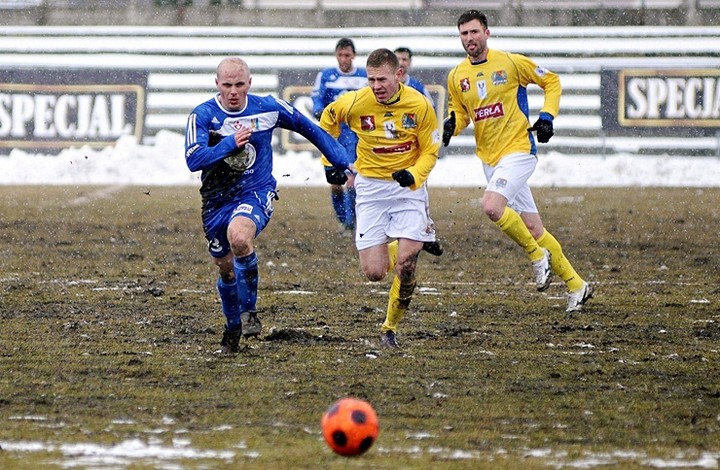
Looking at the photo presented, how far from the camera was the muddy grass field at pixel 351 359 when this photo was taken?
533 cm

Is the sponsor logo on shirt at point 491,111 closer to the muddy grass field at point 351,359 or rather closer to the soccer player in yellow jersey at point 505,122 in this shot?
the soccer player in yellow jersey at point 505,122

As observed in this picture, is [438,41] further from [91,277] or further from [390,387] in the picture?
[390,387]

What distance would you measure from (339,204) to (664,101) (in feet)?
32.0

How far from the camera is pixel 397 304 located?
8.08 metres

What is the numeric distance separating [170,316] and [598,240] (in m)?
6.66

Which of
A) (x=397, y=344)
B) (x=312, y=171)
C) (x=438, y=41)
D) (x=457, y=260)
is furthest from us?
(x=438, y=41)

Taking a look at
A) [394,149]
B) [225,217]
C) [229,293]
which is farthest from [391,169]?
[229,293]

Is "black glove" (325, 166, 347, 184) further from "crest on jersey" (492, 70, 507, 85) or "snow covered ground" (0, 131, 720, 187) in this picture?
"snow covered ground" (0, 131, 720, 187)

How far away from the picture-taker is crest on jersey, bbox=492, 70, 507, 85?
382 inches

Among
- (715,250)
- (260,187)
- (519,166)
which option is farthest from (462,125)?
(715,250)

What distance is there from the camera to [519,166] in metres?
9.68

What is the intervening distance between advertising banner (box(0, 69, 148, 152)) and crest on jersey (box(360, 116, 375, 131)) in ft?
49.8

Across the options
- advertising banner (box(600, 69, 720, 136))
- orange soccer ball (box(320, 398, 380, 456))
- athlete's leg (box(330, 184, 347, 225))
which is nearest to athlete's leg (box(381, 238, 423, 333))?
orange soccer ball (box(320, 398, 380, 456))

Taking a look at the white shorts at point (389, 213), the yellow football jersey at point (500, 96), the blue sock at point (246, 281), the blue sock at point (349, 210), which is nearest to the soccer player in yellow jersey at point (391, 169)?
the white shorts at point (389, 213)
